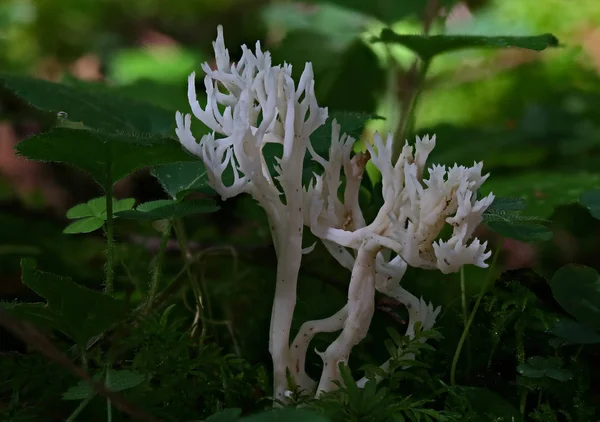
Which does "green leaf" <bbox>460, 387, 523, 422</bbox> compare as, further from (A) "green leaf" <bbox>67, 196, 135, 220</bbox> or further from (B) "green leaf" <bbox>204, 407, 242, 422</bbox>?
(A) "green leaf" <bbox>67, 196, 135, 220</bbox>

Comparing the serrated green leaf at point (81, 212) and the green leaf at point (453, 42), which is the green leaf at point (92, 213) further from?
the green leaf at point (453, 42)

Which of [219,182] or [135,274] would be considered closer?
[219,182]

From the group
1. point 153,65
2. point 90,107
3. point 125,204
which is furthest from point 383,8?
point 153,65

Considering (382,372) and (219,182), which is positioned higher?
(219,182)

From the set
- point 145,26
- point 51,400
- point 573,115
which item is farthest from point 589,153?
point 145,26

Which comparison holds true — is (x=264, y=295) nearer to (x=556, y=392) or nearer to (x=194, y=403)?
(x=194, y=403)

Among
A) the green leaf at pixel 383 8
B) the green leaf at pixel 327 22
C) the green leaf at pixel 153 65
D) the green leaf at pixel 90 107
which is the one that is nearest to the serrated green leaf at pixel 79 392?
the green leaf at pixel 90 107

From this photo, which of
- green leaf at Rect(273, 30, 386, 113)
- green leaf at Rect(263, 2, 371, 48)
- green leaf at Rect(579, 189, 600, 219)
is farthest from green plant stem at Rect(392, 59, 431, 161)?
green leaf at Rect(263, 2, 371, 48)
